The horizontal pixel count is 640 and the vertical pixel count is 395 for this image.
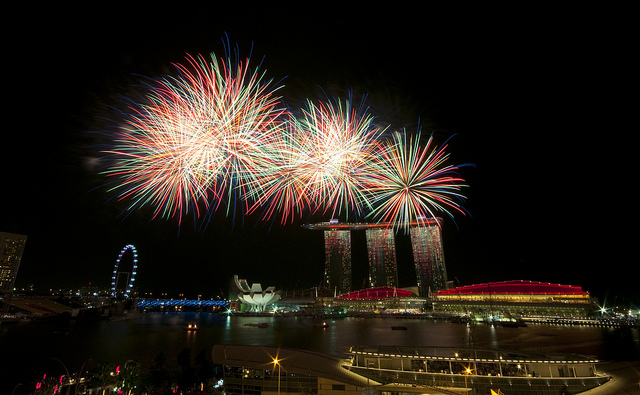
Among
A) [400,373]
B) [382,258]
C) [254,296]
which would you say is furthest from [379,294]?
[400,373]

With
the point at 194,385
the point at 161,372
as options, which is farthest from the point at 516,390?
the point at 161,372

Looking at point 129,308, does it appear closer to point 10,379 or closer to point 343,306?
point 343,306

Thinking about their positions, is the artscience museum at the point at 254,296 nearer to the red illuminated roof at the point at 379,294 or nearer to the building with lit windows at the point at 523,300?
the red illuminated roof at the point at 379,294

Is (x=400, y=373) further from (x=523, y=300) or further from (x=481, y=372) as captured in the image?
(x=523, y=300)

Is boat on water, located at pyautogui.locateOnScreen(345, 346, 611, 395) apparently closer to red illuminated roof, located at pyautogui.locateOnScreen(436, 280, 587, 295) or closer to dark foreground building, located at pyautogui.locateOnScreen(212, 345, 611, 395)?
dark foreground building, located at pyautogui.locateOnScreen(212, 345, 611, 395)

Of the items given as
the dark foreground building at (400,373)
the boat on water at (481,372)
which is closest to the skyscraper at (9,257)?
the dark foreground building at (400,373)

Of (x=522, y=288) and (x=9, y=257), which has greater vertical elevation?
(x=9, y=257)

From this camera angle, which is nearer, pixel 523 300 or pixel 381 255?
pixel 523 300

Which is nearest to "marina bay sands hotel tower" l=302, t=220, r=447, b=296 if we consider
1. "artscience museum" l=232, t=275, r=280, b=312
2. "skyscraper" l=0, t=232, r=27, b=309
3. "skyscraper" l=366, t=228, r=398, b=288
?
"skyscraper" l=366, t=228, r=398, b=288
